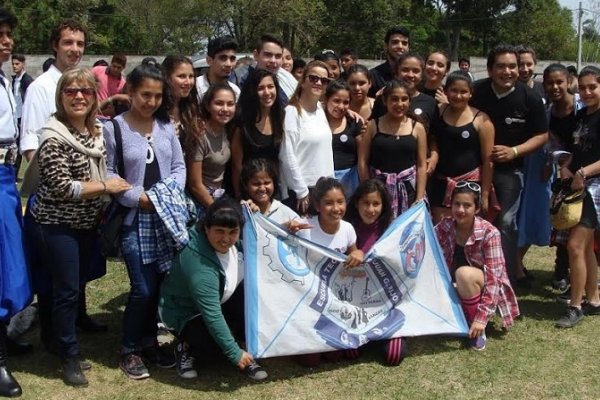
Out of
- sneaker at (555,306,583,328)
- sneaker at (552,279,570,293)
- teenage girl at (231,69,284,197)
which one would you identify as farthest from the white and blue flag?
sneaker at (552,279,570,293)

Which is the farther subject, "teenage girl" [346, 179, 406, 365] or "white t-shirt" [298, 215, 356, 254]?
"teenage girl" [346, 179, 406, 365]

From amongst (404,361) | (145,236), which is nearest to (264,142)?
(145,236)

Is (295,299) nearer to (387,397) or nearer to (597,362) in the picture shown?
(387,397)

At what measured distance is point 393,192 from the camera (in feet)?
15.6

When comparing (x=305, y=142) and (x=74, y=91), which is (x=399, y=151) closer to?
(x=305, y=142)

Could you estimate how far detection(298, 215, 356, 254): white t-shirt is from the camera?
4.39 metres

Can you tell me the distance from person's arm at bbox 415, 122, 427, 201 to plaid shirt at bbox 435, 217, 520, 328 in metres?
0.33

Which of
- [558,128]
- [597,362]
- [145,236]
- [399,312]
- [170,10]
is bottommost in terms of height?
[597,362]

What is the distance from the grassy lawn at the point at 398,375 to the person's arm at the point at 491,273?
28 centimetres

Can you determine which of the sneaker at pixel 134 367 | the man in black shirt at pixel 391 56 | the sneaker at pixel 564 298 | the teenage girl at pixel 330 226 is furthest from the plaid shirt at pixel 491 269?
the sneaker at pixel 134 367

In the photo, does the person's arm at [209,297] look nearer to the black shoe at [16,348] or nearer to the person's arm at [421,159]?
the black shoe at [16,348]

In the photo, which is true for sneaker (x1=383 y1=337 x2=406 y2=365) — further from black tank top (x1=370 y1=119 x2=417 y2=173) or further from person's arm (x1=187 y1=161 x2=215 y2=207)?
person's arm (x1=187 y1=161 x2=215 y2=207)

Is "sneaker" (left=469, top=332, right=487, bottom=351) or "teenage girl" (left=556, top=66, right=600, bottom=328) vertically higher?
"teenage girl" (left=556, top=66, right=600, bottom=328)

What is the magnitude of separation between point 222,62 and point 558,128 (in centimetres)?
286
